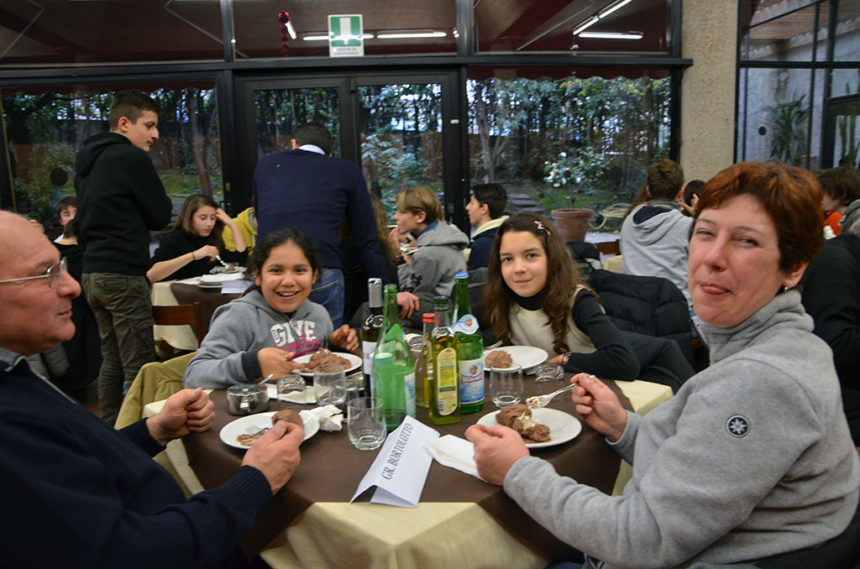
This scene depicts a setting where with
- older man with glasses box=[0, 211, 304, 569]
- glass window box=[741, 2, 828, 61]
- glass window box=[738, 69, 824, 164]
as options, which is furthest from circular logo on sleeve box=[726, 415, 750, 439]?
glass window box=[741, 2, 828, 61]

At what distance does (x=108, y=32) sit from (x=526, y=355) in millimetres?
5032

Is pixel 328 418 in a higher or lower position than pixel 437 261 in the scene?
lower

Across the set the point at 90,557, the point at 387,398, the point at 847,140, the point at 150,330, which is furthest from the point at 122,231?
A: the point at 847,140

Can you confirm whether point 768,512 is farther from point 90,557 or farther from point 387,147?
point 387,147

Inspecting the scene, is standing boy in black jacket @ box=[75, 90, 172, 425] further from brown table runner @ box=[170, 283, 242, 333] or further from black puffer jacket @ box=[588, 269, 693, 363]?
black puffer jacket @ box=[588, 269, 693, 363]

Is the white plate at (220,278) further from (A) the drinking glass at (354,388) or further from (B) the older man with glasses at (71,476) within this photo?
(B) the older man with glasses at (71,476)

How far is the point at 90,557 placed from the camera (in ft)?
2.99

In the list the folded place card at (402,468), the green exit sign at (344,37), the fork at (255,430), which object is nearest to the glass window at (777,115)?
the green exit sign at (344,37)

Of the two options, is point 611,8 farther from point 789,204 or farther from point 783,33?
point 789,204

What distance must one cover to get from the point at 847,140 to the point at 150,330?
22.3 feet

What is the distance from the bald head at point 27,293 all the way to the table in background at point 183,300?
8.49ft

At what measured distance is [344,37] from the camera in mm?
5320

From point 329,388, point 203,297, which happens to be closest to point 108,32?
point 203,297

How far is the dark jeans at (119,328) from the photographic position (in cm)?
346
